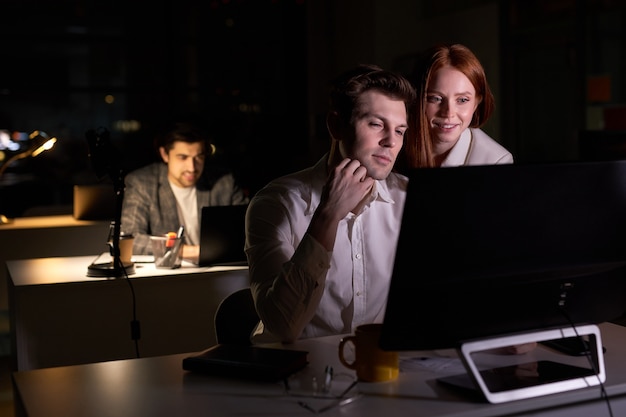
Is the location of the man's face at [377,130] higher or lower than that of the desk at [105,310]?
higher

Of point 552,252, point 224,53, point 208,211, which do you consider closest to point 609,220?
point 552,252

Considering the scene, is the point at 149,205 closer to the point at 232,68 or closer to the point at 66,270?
the point at 66,270

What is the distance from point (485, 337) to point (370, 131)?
709 mm

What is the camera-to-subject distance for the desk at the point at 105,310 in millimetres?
3219

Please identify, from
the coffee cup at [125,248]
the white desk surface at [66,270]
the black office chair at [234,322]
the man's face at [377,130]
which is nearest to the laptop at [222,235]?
the white desk surface at [66,270]

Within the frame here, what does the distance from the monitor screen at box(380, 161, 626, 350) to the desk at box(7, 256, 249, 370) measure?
6.68ft

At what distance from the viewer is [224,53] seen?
8359mm

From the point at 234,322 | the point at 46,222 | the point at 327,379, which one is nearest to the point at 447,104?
the point at 234,322

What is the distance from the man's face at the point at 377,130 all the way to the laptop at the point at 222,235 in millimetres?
1343

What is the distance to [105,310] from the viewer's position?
10.9ft

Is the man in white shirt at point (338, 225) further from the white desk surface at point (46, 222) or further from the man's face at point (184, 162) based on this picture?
the white desk surface at point (46, 222)

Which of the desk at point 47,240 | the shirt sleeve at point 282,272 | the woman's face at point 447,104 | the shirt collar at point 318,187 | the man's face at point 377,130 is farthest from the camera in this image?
the desk at point 47,240

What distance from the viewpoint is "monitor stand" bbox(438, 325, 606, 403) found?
59.2 inches

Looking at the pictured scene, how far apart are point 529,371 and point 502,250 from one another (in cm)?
30
